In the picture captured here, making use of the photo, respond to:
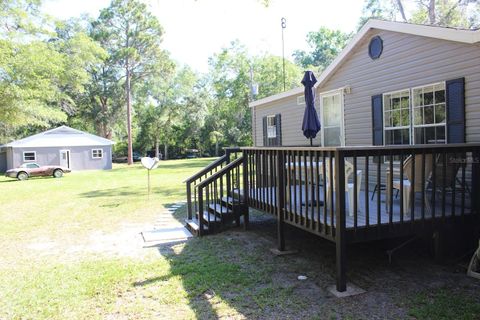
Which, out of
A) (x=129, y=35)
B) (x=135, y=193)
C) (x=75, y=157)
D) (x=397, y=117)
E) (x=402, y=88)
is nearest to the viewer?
(x=402, y=88)

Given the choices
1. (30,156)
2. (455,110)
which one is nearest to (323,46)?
(30,156)

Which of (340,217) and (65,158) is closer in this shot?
(340,217)

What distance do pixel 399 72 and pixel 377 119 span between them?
981 mm

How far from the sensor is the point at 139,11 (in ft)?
97.5

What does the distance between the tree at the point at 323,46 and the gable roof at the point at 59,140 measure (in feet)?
85.1

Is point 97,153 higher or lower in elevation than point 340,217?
higher

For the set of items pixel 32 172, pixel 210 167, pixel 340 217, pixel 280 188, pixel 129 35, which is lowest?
pixel 32 172

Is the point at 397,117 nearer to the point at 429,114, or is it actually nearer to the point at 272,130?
the point at 429,114

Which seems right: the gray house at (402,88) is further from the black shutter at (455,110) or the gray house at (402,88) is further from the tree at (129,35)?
the tree at (129,35)

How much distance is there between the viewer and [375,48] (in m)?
7.14

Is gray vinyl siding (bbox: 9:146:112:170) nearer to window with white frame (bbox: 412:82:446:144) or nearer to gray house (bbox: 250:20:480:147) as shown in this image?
gray house (bbox: 250:20:480:147)

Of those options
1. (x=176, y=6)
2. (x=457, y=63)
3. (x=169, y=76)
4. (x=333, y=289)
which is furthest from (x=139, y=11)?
(x=333, y=289)

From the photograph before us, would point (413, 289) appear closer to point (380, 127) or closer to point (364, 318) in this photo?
point (364, 318)

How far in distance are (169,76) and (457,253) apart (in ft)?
103
